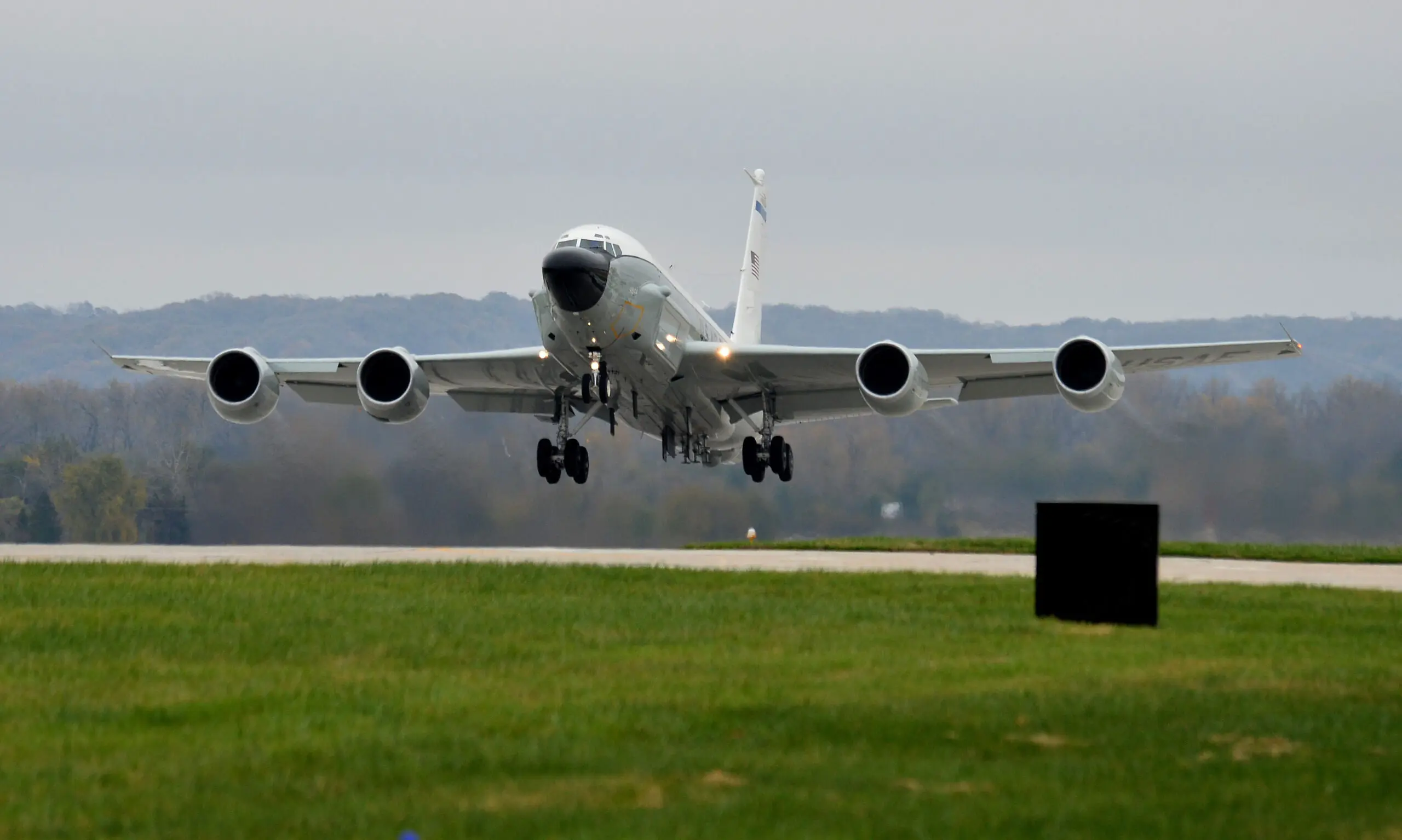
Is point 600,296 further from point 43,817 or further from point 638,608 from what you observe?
point 43,817

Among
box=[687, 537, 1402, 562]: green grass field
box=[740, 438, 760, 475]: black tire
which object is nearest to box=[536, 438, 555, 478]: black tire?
box=[687, 537, 1402, 562]: green grass field

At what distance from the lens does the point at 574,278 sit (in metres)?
28.9

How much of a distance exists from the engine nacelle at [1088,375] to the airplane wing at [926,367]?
77 cm

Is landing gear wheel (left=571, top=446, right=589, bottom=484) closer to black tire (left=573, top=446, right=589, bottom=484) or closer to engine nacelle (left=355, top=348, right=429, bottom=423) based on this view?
black tire (left=573, top=446, right=589, bottom=484)

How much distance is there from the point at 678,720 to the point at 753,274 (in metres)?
40.8

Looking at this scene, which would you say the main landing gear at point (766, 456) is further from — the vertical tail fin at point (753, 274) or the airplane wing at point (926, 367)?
the vertical tail fin at point (753, 274)

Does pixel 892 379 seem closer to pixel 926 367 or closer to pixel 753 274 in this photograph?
pixel 926 367

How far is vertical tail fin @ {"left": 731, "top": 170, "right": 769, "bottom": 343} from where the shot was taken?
48.3 meters

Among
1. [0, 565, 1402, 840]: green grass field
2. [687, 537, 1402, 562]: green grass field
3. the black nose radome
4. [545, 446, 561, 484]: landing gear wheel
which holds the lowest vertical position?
[0, 565, 1402, 840]: green grass field

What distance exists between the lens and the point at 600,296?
29.2 m

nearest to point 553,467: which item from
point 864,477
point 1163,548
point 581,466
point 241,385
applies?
point 581,466

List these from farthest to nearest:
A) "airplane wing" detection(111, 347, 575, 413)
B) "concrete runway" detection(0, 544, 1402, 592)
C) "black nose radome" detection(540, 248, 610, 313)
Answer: "airplane wing" detection(111, 347, 575, 413) < "black nose radome" detection(540, 248, 610, 313) < "concrete runway" detection(0, 544, 1402, 592)

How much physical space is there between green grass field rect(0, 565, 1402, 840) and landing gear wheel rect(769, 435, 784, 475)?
72.4 ft

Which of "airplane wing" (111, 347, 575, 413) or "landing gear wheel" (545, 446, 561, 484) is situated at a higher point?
"airplane wing" (111, 347, 575, 413)
